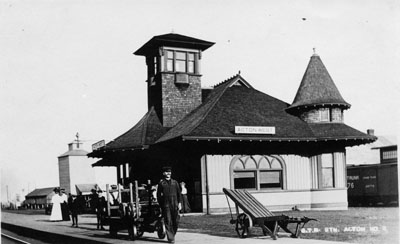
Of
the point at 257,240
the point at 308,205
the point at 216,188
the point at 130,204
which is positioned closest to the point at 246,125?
the point at 216,188

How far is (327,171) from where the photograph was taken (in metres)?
22.1

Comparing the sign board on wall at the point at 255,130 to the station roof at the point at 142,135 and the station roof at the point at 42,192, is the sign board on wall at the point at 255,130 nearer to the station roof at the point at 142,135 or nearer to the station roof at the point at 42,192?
the station roof at the point at 142,135

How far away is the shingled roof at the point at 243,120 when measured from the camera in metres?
20.3

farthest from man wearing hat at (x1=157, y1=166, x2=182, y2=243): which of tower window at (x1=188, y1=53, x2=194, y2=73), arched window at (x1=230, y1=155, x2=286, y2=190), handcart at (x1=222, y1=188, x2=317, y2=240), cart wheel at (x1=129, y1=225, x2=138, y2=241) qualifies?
tower window at (x1=188, y1=53, x2=194, y2=73)

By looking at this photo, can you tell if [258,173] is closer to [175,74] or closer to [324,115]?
[324,115]

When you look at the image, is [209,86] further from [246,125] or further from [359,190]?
[359,190]

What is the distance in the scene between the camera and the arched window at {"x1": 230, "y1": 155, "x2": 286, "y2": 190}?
68.5 ft

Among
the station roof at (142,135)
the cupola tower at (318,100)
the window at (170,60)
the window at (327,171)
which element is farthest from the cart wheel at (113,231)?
the cupola tower at (318,100)

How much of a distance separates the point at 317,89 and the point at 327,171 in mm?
3705

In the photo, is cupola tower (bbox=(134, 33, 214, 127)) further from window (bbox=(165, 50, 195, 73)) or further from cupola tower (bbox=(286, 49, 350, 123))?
cupola tower (bbox=(286, 49, 350, 123))

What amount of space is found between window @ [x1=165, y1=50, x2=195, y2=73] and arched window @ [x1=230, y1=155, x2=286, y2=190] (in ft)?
19.1

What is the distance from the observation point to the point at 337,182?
2194 centimetres

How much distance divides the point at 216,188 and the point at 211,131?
2.36 m

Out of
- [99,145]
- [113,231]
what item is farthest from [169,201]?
[99,145]
